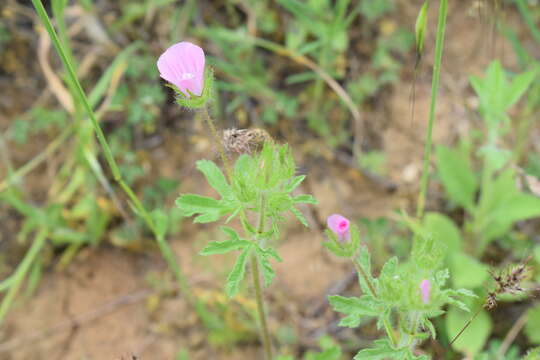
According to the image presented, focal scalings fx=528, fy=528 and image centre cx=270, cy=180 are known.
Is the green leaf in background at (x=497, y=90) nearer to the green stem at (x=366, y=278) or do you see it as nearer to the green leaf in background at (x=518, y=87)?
the green leaf in background at (x=518, y=87)

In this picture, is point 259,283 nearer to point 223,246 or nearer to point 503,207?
point 223,246

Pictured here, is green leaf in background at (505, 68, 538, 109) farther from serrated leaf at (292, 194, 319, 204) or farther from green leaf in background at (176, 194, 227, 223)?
green leaf in background at (176, 194, 227, 223)

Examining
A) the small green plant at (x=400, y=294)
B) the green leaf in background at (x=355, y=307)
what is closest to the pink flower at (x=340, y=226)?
the small green plant at (x=400, y=294)

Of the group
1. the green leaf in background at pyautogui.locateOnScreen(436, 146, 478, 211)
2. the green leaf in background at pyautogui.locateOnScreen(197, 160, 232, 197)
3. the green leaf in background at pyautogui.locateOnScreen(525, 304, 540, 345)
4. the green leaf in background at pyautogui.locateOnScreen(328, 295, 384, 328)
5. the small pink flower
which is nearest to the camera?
the small pink flower

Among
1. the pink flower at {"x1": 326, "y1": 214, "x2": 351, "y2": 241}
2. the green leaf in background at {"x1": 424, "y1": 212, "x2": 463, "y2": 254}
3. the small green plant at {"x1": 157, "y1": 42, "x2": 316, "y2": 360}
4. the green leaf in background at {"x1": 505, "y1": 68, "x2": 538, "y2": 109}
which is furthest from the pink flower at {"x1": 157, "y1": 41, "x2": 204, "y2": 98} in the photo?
the green leaf in background at {"x1": 424, "y1": 212, "x2": 463, "y2": 254}

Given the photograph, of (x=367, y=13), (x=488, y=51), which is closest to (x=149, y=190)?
(x=367, y=13)
